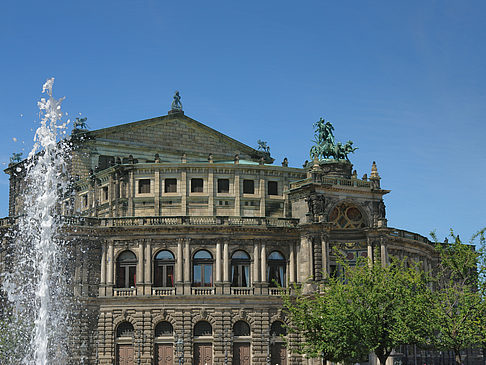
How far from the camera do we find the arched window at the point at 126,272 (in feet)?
255

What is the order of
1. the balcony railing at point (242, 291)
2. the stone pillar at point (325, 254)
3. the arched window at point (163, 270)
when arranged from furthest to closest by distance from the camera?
1. the arched window at point (163, 270)
2. the balcony railing at point (242, 291)
3. the stone pillar at point (325, 254)

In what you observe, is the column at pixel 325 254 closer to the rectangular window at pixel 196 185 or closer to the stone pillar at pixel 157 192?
the rectangular window at pixel 196 185

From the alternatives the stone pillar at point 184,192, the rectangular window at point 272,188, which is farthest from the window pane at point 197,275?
the rectangular window at point 272,188

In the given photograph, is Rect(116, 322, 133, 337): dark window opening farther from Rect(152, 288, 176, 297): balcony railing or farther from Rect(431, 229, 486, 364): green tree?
Rect(431, 229, 486, 364): green tree

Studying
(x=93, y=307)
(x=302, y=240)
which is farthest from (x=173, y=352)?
(x=302, y=240)

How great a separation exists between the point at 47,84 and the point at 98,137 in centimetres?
4205

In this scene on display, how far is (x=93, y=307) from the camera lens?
76000 mm

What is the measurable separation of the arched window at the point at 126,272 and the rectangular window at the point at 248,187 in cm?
1522

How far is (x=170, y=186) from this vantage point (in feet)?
276

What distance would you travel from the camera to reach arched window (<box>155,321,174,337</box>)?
75794 mm

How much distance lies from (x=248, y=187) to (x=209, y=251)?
1054 cm

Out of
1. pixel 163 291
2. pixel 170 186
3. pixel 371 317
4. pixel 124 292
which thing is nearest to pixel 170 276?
pixel 163 291

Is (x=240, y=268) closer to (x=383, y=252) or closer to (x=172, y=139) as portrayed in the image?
(x=383, y=252)

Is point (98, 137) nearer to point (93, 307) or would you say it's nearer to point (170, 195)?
point (170, 195)
